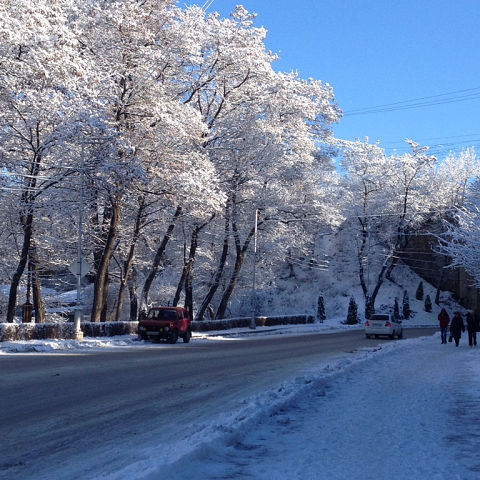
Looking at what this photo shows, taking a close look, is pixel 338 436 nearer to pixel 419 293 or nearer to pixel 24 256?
pixel 24 256

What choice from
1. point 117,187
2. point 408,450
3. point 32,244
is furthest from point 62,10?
point 408,450

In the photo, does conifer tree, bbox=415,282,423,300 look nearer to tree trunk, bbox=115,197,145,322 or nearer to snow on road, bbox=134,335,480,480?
tree trunk, bbox=115,197,145,322

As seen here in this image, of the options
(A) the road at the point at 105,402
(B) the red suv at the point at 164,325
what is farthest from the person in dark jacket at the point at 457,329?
(B) the red suv at the point at 164,325

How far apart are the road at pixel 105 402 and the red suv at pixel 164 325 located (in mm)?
9212

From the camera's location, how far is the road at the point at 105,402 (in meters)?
7.55

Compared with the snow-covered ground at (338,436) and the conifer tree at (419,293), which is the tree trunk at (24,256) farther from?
the conifer tree at (419,293)

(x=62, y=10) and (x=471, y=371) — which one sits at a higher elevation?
(x=62, y=10)

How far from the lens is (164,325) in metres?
31.1

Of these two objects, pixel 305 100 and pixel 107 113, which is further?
pixel 305 100

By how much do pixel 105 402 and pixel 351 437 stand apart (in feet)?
16.2

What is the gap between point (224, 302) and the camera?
48.6m

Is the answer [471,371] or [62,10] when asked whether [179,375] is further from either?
[62,10]

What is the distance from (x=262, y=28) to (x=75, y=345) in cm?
2232

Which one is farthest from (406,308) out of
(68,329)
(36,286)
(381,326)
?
(68,329)
